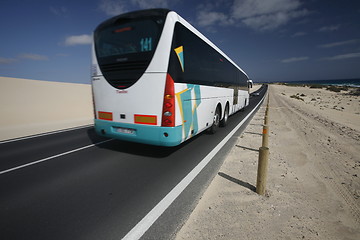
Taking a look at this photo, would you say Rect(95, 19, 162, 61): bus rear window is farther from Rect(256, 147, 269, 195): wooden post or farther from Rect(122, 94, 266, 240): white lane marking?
Rect(256, 147, 269, 195): wooden post

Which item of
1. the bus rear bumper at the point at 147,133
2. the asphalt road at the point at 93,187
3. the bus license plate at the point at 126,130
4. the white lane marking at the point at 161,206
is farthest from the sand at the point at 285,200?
the bus license plate at the point at 126,130

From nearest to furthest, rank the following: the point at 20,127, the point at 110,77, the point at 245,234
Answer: the point at 245,234 → the point at 110,77 → the point at 20,127

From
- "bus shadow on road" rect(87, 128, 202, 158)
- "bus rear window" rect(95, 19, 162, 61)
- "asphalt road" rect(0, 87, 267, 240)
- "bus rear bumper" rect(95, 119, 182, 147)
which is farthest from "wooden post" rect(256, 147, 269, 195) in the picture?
"bus rear window" rect(95, 19, 162, 61)

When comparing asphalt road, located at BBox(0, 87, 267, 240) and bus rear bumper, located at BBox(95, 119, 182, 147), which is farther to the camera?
bus rear bumper, located at BBox(95, 119, 182, 147)

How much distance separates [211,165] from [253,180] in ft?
3.25

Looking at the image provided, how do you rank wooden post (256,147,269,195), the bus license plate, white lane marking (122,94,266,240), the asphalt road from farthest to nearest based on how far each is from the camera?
the bus license plate, wooden post (256,147,269,195), the asphalt road, white lane marking (122,94,266,240)

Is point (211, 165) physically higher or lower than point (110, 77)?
lower

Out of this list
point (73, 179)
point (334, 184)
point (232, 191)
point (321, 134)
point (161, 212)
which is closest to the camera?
point (161, 212)

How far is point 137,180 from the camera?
3375 millimetres

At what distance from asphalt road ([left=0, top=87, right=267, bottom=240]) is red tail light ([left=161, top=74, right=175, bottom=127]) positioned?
105 cm

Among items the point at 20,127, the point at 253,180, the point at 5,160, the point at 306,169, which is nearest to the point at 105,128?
the point at 5,160

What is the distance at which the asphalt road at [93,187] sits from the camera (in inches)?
87.7

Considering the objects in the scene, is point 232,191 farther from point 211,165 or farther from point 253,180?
point 211,165

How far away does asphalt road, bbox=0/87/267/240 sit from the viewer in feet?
7.30
